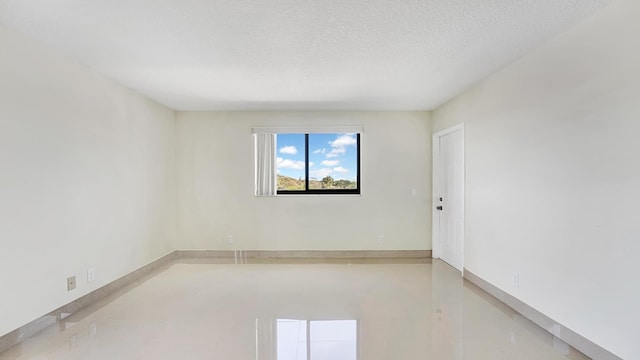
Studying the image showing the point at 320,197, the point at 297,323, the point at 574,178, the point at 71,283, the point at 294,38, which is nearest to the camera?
the point at 574,178

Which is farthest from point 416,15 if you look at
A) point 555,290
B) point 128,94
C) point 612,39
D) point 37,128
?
point 128,94

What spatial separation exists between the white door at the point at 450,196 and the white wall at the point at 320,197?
0.20m

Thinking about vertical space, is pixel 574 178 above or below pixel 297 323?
above

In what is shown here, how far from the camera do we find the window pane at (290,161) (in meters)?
5.57

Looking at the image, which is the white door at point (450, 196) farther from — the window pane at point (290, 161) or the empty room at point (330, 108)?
the window pane at point (290, 161)

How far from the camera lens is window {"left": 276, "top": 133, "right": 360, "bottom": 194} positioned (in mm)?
5551

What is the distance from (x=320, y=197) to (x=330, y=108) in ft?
4.67

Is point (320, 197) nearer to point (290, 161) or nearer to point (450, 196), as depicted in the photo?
point (290, 161)

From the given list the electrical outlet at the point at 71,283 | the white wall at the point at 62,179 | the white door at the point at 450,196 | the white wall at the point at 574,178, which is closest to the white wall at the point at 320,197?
the white door at the point at 450,196

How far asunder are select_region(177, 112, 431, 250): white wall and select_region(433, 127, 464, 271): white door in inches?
7.9

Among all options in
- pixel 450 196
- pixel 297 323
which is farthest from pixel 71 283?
pixel 450 196

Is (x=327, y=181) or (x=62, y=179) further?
(x=327, y=181)

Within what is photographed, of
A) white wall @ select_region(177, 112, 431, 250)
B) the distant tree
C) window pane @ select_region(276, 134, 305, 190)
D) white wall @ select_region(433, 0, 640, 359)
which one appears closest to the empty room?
white wall @ select_region(433, 0, 640, 359)

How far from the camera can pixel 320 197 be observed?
5273 mm
